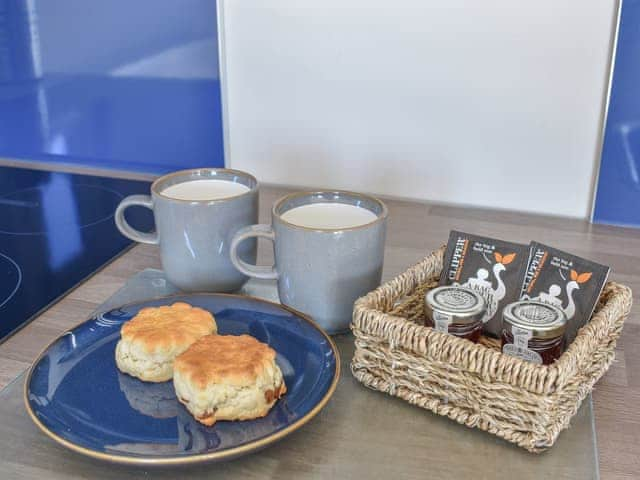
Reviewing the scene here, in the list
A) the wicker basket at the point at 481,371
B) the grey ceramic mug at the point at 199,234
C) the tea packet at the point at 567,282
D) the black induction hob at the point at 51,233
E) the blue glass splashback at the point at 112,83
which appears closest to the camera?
the wicker basket at the point at 481,371

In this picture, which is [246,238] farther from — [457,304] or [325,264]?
[457,304]

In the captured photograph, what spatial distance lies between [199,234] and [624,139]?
0.68 m

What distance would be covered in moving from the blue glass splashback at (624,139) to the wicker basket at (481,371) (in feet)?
1.51

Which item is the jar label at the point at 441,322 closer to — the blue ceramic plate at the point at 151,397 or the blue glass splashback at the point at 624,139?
the blue ceramic plate at the point at 151,397

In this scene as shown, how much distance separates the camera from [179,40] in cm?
128

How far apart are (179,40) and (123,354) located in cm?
77

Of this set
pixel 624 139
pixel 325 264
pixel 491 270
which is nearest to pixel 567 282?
pixel 491 270

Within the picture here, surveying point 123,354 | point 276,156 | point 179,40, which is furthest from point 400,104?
point 123,354

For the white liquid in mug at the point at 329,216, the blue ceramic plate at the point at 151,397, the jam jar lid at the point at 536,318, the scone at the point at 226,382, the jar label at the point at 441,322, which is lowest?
the blue ceramic plate at the point at 151,397

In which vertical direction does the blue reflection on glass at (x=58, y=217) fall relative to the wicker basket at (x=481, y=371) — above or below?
below

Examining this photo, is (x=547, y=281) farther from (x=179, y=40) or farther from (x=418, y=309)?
(x=179, y=40)

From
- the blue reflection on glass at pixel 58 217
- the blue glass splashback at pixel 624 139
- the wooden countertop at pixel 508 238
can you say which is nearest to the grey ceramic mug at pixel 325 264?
the wooden countertop at pixel 508 238

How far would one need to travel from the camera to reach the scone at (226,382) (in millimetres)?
588

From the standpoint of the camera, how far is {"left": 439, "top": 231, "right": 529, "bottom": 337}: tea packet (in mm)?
722
